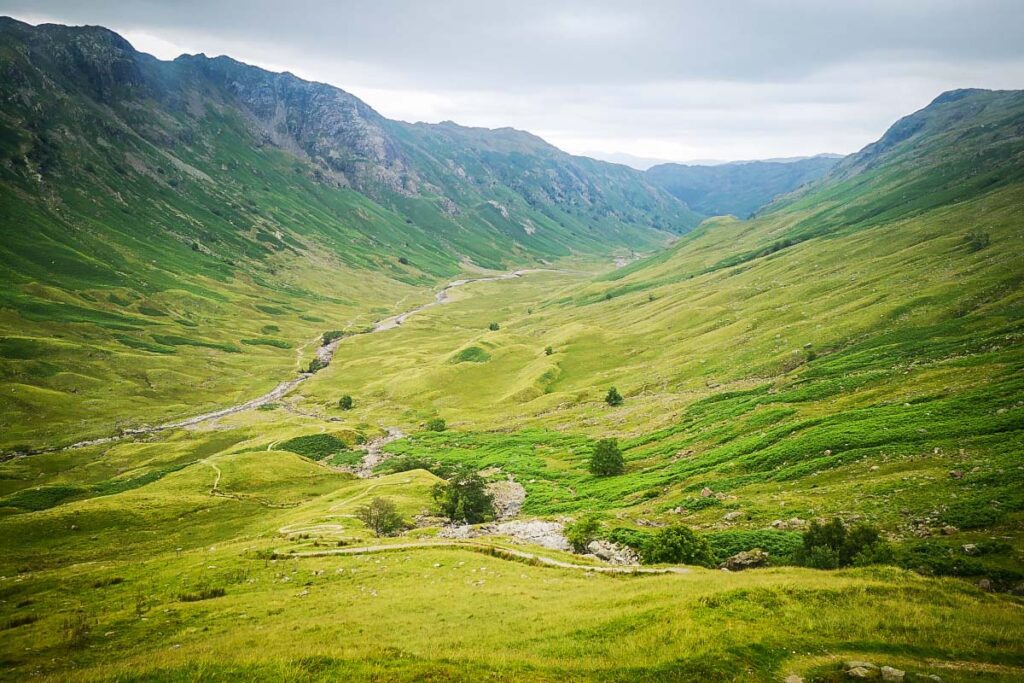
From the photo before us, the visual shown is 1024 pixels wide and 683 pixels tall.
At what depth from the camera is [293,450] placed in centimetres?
10969

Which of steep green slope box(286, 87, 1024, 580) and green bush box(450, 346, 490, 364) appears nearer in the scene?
steep green slope box(286, 87, 1024, 580)

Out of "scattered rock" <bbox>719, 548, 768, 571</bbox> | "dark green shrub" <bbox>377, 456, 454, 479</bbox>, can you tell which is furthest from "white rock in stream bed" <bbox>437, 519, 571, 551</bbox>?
"dark green shrub" <bbox>377, 456, 454, 479</bbox>

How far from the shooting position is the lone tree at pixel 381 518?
6132 cm

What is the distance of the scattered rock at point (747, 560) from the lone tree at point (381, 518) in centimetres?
3839

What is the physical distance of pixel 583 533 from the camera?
49125mm

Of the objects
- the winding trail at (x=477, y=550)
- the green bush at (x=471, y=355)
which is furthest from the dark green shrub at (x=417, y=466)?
the green bush at (x=471, y=355)

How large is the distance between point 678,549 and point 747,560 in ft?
16.5

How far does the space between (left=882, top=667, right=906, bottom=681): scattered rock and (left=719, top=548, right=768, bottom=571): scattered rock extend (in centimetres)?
2048

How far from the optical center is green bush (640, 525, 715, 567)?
130 ft

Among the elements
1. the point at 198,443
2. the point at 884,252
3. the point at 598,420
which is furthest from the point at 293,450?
the point at 884,252

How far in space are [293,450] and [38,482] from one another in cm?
4551

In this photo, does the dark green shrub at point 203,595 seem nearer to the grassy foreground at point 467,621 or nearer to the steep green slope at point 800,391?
the grassy foreground at point 467,621

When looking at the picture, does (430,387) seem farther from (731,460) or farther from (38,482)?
(731,460)

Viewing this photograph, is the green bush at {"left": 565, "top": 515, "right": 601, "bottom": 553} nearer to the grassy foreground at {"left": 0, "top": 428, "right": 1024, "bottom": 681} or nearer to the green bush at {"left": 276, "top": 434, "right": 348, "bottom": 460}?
the grassy foreground at {"left": 0, "top": 428, "right": 1024, "bottom": 681}
